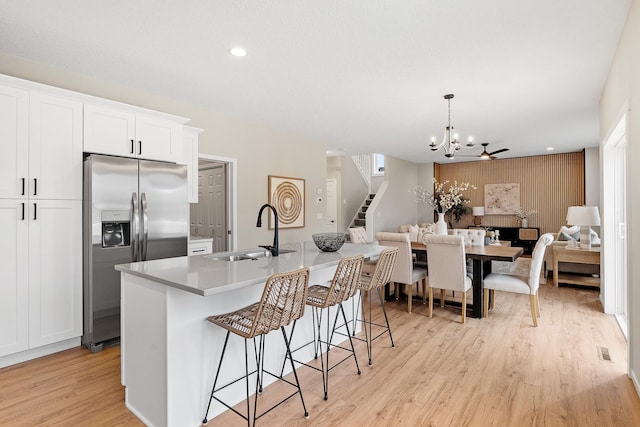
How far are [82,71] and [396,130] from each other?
4.36m

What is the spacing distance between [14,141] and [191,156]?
166 cm

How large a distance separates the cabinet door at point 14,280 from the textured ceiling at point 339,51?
1428 millimetres

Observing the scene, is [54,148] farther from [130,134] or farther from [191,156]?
[191,156]

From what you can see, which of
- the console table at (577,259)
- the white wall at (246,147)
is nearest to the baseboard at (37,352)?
the white wall at (246,147)

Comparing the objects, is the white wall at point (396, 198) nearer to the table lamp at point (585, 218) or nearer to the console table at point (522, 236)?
the console table at point (522, 236)

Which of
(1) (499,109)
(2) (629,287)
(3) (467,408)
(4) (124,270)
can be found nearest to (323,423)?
(3) (467,408)

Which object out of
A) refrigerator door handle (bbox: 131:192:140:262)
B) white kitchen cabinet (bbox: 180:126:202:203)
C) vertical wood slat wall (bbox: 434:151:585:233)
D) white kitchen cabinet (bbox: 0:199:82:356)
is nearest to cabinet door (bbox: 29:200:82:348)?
white kitchen cabinet (bbox: 0:199:82:356)

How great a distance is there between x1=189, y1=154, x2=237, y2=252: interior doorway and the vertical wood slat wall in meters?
6.66

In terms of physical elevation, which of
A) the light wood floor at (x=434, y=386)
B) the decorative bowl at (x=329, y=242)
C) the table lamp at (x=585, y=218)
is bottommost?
the light wood floor at (x=434, y=386)

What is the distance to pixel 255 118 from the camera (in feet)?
16.4

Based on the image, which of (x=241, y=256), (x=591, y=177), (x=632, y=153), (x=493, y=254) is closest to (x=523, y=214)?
(x=591, y=177)

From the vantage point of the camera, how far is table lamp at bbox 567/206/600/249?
5.21 m

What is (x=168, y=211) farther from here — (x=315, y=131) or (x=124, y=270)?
(x=315, y=131)

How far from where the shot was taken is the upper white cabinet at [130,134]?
3.25 metres
